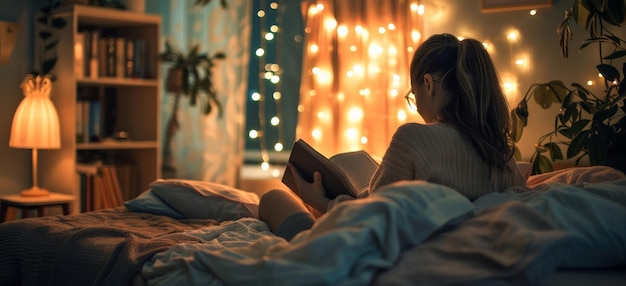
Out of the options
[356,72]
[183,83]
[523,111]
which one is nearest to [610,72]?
[523,111]

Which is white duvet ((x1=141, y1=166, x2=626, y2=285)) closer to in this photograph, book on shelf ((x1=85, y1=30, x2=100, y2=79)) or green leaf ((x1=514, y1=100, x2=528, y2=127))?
green leaf ((x1=514, y1=100, x2=528, y2=127))

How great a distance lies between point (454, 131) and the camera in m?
2.25

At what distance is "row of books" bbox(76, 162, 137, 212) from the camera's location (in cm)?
411

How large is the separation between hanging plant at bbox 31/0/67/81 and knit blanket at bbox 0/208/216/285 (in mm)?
1492

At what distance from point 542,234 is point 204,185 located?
1557 mm

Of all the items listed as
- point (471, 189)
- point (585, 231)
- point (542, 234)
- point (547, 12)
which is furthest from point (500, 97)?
point (547, 12)

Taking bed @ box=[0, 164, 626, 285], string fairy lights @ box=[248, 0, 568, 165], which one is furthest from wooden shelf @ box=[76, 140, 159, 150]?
bed @ box=[0, 164, 626, 285]

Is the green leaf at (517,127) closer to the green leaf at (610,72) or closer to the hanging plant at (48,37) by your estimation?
the green leaf at (610,72)

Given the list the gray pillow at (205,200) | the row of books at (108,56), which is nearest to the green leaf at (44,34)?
the row of books at (108,56)

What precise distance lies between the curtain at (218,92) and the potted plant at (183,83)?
0.13 metres

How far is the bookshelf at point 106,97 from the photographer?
4035 mm

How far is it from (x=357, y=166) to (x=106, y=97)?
206cm

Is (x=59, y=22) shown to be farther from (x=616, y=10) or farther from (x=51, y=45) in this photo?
(x=616, y=10)

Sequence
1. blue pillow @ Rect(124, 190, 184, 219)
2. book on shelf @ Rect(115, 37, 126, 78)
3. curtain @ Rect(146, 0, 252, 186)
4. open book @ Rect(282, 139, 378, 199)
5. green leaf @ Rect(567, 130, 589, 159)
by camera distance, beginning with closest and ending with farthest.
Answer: open book @ Rect(282, 139, 378, 199) < blue pillow @ Rect(124, 190, 184, 219) < green leaf @ Rect(567, 130, 589, 159) < book on shelf @ Rect(115, 37, 126, 78) < curtain @ Rect(146, 0, 252, 186)
